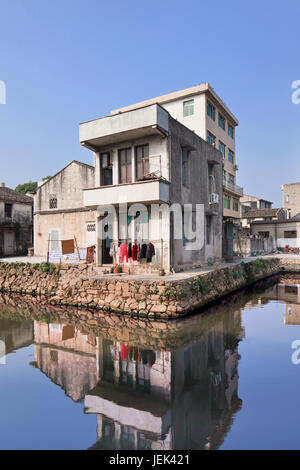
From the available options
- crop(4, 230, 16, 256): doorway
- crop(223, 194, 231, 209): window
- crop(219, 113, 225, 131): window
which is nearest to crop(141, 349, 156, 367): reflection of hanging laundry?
crop(223, 194, 231, 209): window

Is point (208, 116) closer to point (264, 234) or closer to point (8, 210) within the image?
point (264, 234)

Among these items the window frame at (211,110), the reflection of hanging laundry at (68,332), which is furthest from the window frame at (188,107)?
the reflection of hanging laundry at (68,332)

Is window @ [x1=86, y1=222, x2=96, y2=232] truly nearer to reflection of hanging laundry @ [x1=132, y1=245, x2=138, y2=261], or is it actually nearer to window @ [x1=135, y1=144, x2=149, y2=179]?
window @ [x1=135, y1=144, x2=149, y2=179]

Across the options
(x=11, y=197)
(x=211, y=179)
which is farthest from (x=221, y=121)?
(x=11, y=197)

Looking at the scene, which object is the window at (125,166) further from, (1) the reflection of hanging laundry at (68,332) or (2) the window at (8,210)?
(2) the window at (8,210)

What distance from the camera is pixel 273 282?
928 inches

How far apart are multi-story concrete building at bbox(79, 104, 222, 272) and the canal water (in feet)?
15.9

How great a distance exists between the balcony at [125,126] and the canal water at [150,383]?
9.25 m

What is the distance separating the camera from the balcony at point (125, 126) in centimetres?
1409

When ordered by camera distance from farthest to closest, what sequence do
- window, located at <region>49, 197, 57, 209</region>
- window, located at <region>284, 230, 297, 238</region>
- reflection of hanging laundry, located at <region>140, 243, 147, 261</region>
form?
window, located at <region>284, 230, 297, 238</region>, window, located at <region>49, 197, 57, 209</region>, reflection of hanging laundry, located at <region>140, 243, 147, 261</region>

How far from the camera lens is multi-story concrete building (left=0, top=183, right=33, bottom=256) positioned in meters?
30.8

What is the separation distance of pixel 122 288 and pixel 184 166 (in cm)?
825

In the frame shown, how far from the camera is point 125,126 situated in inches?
582
